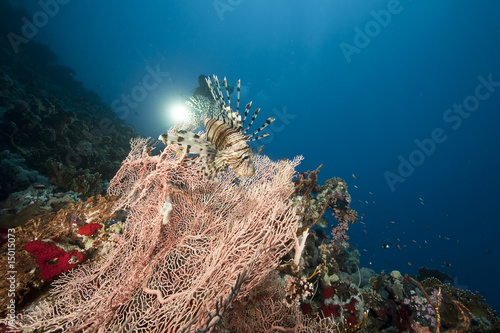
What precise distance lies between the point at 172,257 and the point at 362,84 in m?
101

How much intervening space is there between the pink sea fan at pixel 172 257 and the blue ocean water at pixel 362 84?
4276 cm

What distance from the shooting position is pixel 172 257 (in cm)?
263

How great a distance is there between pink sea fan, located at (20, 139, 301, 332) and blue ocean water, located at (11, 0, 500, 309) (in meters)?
42.8

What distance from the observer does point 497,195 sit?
195 ft

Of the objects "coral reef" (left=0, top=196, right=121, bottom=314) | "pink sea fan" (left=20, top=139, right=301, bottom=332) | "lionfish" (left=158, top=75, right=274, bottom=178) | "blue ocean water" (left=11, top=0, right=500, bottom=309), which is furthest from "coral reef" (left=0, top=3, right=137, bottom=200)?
"blue ocean water" (left=11, top=0, right=500, bottom=309)

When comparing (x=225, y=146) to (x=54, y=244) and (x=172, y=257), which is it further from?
(x=54, y=244)

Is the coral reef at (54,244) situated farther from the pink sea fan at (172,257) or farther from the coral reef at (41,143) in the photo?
the coral reef at (41,143)

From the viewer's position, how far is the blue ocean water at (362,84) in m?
57.6

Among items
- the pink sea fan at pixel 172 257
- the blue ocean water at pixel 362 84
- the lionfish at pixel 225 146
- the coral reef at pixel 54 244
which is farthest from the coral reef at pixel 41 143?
the blue ocean water at pixel 362 84

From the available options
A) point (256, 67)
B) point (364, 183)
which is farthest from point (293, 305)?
point (256, 67)

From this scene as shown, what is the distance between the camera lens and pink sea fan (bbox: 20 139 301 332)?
2002 mm

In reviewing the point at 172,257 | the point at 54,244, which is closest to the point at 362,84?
the point at 172,257

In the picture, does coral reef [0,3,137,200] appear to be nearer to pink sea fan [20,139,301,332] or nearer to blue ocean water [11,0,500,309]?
pink sea fan [20,139,301,332]

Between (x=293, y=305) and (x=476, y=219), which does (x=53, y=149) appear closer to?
(x=293, y=305)
